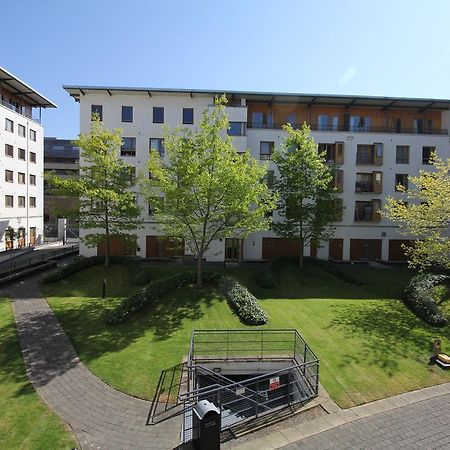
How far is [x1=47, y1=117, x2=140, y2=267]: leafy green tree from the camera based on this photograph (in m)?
23.3

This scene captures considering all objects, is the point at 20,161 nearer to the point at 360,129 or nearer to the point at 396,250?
the point at 360,129

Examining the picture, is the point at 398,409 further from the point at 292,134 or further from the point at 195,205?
the point at 292,134

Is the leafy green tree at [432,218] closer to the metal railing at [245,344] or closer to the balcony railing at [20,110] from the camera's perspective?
the metal railing at [245,344]

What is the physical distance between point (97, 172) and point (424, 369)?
20.5 metres

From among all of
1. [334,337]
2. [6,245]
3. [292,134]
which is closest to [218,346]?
[334,337]

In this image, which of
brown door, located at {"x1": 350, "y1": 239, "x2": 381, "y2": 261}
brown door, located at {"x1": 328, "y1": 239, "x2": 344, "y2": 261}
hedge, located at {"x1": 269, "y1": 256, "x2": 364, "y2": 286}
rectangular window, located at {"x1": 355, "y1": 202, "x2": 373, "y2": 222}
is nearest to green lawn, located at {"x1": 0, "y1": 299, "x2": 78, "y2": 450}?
hedge, located at {"x1": 269, "y1": 256, "x2": 364, "y2": 286}

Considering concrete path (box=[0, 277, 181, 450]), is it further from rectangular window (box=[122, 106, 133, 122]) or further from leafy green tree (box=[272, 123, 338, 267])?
rectangular window (box=[122, 106, 133, 122])

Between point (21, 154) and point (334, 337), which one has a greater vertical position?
point (21, 154)

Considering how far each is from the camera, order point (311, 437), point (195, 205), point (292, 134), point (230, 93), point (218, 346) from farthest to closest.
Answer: point (230, 93) → point (292, 134) → point (195, 205) → point (218, 346) → point (311, 437)

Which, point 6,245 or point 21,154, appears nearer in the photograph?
point 6,245

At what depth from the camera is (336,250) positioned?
113ft

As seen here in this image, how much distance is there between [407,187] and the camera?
1348 inches

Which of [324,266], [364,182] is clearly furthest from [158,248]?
[364,182]

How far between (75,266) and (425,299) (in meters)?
21.5
